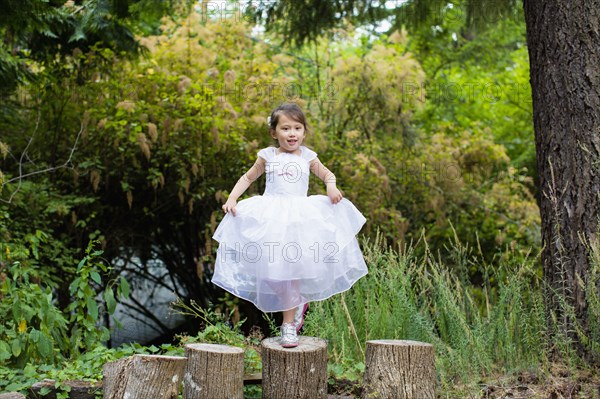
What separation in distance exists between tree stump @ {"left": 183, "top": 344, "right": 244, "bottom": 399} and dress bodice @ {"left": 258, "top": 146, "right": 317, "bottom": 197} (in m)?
0.90

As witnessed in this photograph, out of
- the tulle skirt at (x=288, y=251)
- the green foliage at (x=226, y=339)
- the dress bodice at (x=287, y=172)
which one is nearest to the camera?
the tulle skirt at (x=288, y=251)

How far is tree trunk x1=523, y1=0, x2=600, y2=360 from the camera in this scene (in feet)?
14.0

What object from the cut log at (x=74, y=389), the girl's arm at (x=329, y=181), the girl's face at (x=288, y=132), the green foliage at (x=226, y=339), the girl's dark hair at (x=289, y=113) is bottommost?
the cut log at (x=74, y=389)

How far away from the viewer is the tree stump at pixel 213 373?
11.1 ft

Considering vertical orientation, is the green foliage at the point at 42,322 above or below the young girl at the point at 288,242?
below

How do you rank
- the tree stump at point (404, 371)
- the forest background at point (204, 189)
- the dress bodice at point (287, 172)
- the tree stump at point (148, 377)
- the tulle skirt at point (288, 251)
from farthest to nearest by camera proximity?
the forest background at point (204, 189) < the dress bodice at point (287, 172) < the tulle skirt at point (288, 251) < the tree stump at point (404, 371) < the tree stump at point (148, 377)

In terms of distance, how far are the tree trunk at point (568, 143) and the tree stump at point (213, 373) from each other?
6.28 ft

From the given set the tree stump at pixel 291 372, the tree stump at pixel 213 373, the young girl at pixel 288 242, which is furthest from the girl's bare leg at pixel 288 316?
the tree stump at pixel 213 373

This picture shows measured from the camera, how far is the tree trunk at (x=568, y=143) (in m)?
4.27

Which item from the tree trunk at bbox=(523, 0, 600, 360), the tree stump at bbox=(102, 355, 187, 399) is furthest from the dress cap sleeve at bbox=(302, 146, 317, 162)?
the tree trunk at bbox=(523, 0, 600, 360)

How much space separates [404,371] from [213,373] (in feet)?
2.92

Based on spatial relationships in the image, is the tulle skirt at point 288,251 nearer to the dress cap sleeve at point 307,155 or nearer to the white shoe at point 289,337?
the white shoe at point 289,337

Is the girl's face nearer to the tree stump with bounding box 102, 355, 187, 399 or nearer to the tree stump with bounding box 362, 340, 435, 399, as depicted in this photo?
the tree stump with bounding box 362, 340, 435, 399

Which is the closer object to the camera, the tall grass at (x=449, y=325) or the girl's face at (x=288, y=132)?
the girl's face at (x=288, y=132)
